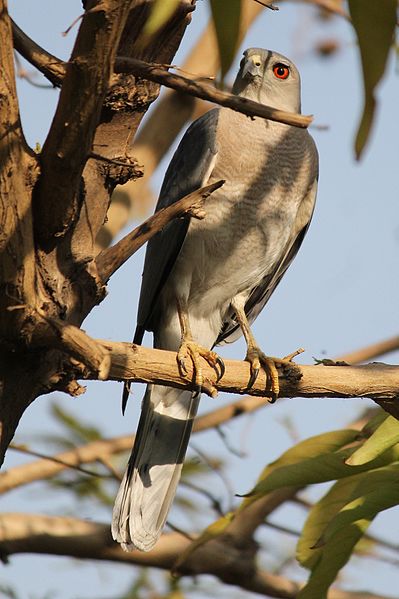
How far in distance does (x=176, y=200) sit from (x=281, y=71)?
44.3 inches

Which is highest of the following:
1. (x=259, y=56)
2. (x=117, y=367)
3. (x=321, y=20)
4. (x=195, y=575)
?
(x=321, y=20)

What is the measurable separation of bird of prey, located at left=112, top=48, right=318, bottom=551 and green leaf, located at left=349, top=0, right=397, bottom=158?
2.32 meters

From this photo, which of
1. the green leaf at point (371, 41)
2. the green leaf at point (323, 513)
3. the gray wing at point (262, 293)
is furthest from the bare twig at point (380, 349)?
the green leaf at point (371, 41)

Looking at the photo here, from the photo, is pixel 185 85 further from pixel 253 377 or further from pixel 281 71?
pixel 281 71

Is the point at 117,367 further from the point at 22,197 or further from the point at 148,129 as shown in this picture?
the point at 148,129

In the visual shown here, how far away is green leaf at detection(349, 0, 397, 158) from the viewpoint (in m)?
1.33

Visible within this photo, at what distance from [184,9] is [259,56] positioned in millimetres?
2324

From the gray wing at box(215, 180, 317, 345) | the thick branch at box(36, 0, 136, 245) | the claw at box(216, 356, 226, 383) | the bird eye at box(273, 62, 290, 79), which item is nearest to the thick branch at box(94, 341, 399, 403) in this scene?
the claw at box(216, 356, 226, 383)

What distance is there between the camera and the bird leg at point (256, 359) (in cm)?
286

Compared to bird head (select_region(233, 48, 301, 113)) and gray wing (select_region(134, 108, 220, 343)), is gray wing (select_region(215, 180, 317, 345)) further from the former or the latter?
bird head (select_region(233, 48, 301, 113))

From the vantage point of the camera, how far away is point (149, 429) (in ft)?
13.4

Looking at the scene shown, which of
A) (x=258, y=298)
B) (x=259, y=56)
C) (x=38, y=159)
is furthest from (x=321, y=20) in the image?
(x=38, y=159)

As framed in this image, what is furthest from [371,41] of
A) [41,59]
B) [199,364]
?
[199,364]

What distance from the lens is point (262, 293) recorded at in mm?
4492
